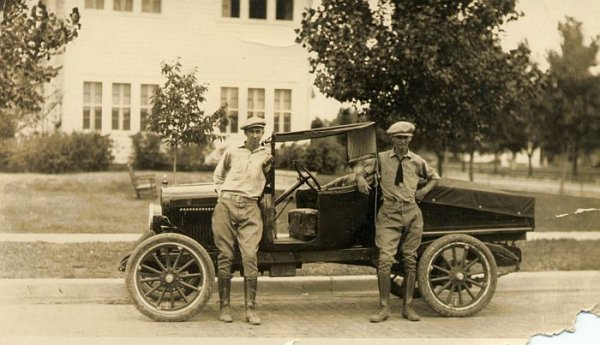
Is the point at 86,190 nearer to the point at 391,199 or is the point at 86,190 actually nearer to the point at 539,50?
the point at 391,199

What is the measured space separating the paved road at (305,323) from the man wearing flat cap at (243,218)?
0.32 meters

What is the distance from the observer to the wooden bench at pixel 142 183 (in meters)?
8.93

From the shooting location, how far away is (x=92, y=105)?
8.34m

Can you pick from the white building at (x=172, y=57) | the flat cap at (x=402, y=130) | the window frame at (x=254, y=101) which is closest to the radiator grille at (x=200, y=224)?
the flat cap at (x=402, y=130)

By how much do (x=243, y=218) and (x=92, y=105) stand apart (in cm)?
335

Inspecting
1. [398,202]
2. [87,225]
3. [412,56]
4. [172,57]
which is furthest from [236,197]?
[87,225]

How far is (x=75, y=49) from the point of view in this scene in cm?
811

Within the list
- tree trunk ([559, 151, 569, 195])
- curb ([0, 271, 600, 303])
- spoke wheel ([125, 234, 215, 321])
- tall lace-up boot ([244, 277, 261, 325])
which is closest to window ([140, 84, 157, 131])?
curb ([0, 271, 600, 303])

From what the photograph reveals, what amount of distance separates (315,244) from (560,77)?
541cm

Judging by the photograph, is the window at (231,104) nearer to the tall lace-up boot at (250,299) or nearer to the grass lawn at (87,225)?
the grass lawn at (87,225)

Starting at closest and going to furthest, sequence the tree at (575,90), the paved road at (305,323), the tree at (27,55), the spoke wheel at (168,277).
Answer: the paved road at (305,323) < the spoke wheel at (168,277) < the tree at (27,55) < the tree at (575,90)

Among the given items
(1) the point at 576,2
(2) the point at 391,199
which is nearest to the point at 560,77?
(1) the point at 576,2

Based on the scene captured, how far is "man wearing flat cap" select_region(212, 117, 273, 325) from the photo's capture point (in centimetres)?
593

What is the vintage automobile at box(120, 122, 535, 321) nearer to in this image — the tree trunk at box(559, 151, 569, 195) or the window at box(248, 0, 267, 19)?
the window at box(248, 0, 267, 19)
